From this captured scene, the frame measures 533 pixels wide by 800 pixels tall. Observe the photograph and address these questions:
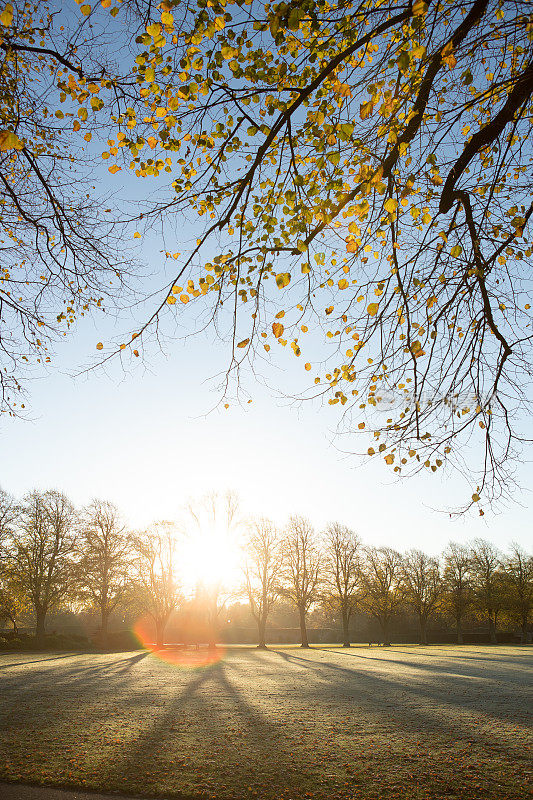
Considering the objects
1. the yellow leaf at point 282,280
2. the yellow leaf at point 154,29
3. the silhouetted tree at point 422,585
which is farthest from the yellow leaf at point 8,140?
the silhouetted tree at point 422,585

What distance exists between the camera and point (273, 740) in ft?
25.2

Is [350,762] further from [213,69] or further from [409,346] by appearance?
[213,69]

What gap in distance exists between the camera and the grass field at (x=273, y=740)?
5711 mm

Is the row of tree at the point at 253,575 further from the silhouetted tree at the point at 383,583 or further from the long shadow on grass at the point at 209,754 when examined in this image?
the long shadow on grass at the point at 209,754

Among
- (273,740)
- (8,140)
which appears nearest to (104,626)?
(273,740)

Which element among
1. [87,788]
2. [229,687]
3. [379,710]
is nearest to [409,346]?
[87,788]

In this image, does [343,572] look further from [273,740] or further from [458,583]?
[273,740]

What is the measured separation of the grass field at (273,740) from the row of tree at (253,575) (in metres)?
25.3

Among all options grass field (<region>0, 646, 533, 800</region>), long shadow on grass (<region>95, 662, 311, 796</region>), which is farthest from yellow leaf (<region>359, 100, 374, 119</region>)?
long shadow on grass (<region>95, 662, 311, 796</region>)

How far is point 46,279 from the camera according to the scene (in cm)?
656

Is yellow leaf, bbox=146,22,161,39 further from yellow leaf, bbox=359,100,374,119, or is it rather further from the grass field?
the grass field

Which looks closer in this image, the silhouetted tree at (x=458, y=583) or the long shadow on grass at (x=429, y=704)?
the long shadow on grass at (x=429, y=704)

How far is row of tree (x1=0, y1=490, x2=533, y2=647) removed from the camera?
124 ft

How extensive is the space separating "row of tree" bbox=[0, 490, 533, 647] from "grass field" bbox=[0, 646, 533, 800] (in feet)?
83.2
